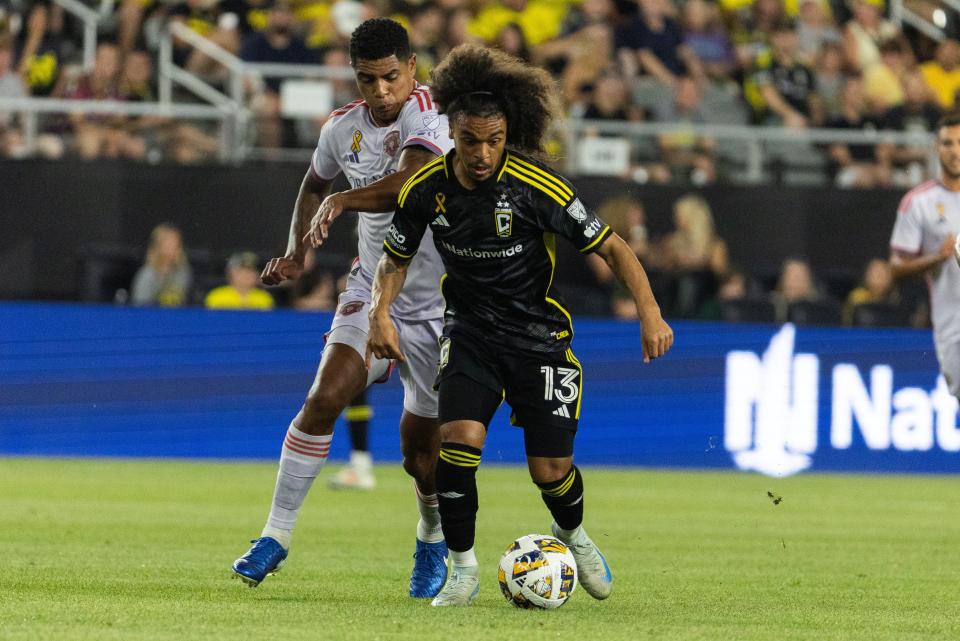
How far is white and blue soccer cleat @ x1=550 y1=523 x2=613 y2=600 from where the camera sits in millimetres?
7062

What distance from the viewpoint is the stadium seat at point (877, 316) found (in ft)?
52.7

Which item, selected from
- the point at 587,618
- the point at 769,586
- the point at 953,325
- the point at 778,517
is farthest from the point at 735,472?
the point at 587,618

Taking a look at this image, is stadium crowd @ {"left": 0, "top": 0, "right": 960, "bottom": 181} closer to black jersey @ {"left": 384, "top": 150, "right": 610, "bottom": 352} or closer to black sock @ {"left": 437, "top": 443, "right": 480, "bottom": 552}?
black jersey @ {"left": 384, "top": 150, "right": 610, "bottom": 352}

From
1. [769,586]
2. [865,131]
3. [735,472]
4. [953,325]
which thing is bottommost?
[735,472]

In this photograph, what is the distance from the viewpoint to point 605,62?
17406mm

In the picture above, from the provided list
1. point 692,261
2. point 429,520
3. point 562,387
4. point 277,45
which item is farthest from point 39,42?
point 562,387

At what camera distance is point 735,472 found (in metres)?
15.6

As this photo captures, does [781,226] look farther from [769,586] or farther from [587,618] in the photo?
[587,618]

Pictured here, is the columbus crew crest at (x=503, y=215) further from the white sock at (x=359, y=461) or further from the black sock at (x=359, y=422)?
the white sock at (x=359, y=461)

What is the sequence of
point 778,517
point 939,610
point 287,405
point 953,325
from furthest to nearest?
point 287,405 < point 778,517 < point 953,325 < point 939,610

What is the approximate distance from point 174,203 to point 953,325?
8.03 m

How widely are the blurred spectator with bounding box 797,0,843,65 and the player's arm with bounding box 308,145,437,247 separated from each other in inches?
469

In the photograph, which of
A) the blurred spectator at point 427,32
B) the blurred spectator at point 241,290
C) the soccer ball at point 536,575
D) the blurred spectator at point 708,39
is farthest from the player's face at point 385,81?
the blurred spectator at point 708,39

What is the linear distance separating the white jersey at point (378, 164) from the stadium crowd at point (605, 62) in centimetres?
837
